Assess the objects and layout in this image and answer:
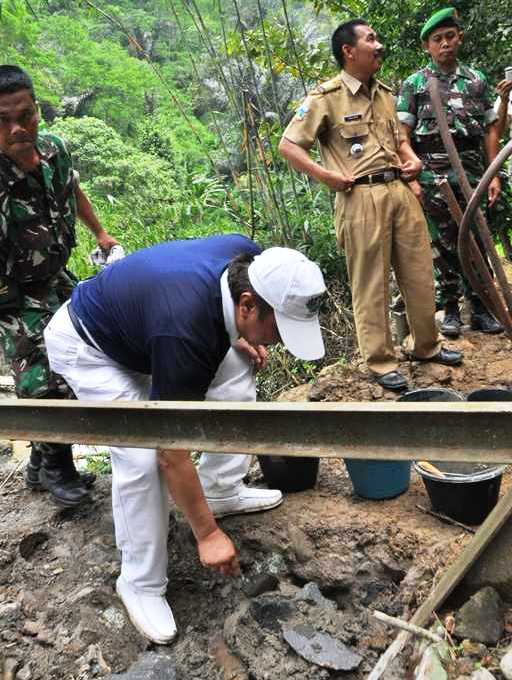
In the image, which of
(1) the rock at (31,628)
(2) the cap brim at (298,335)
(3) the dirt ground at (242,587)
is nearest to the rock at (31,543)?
(3) the dirt ground at (242,587)

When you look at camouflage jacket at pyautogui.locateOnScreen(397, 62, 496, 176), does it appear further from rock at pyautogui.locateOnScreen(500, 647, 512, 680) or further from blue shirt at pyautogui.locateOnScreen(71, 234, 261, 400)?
rock at pyautogui.locateOnScreen(500, 647, 512, 680)

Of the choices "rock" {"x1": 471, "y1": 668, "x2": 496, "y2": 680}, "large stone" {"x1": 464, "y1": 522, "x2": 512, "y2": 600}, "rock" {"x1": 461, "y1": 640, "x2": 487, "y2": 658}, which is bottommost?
"rock" {"x1": 461, "y1": 640, "x2": 487, "y2": 658}

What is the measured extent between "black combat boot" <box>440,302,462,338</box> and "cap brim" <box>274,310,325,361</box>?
2.54 metres

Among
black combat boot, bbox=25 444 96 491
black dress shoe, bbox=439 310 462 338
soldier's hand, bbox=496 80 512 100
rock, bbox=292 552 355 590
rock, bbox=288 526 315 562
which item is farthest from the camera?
black dress shoe, bbox=439 310 462 338

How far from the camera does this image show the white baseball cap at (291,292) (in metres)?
1.85

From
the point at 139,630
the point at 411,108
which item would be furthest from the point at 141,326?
the point at 411,108

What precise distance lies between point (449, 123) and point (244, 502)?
2693 millimetres

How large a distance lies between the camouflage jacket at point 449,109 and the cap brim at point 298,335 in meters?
2.45

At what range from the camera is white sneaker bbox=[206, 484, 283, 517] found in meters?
2.73

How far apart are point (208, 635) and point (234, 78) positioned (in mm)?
4712

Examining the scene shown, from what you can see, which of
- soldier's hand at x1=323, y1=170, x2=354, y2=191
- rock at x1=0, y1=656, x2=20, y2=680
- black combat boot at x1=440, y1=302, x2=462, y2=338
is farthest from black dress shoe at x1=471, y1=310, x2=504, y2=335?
rock at x1=0, y1=656, x2=20, y2=680

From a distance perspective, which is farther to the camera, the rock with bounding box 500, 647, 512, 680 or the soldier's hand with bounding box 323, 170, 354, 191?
the soldier's hand with bounding box 323, 170, 354, 191

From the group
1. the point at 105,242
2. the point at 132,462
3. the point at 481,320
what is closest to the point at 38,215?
the point at 105,242

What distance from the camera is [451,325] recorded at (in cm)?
426
